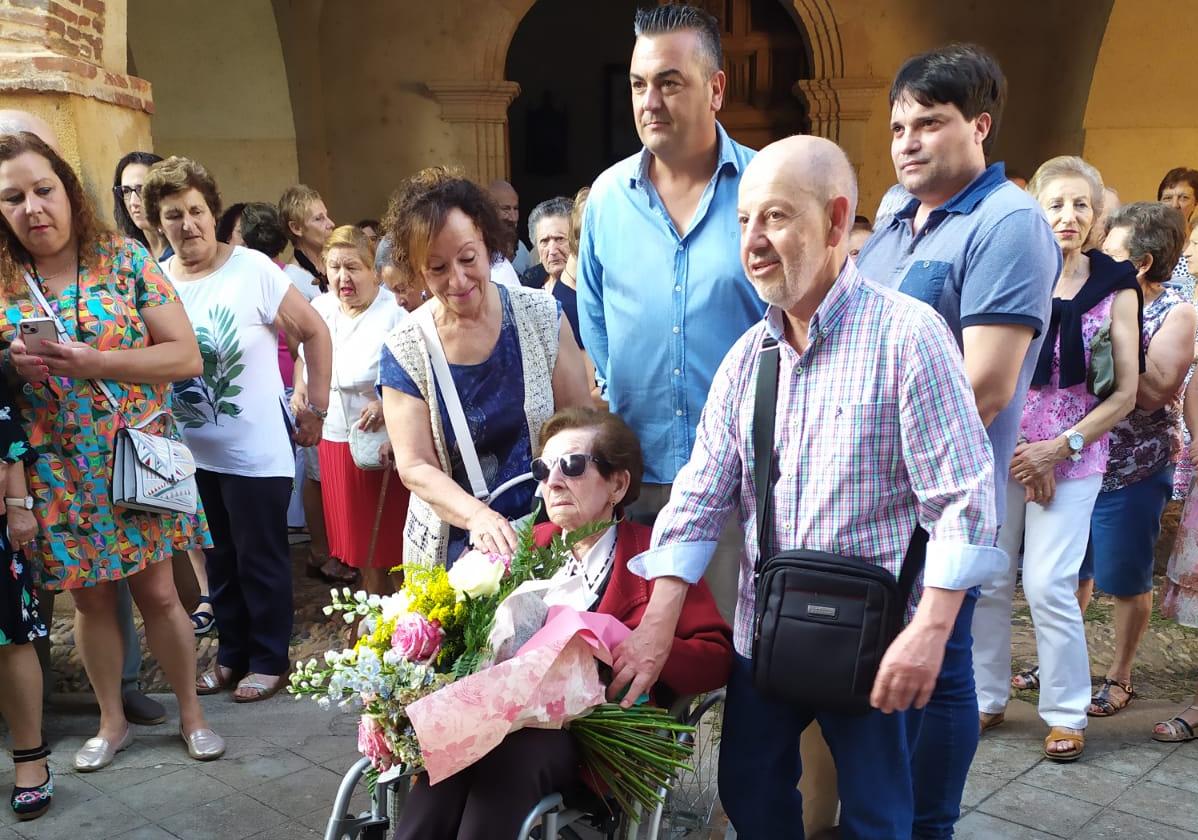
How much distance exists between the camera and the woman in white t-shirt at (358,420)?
15.3 feet

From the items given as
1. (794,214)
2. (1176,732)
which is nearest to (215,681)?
(794,214)

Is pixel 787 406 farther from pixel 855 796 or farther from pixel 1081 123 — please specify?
pixel 1081 123

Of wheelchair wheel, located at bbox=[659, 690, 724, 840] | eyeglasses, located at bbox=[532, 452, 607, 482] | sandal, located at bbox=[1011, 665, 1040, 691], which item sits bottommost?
sandal, located at bbox=[1011, 665, 1040, 691]

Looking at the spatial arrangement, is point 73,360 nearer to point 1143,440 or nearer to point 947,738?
point 947,738

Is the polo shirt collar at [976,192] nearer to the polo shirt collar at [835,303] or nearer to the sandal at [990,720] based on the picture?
the polo shirt collar at [835,303]

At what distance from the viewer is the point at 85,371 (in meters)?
3.51

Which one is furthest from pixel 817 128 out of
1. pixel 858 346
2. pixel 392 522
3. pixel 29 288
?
pixel 858 346

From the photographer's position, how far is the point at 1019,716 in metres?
4.15

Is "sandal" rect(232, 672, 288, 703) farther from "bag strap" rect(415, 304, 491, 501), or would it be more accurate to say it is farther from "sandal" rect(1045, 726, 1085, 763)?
"sandal" rect(1045, 726, 1085, 763)

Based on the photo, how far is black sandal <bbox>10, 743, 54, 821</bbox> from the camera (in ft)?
11.8

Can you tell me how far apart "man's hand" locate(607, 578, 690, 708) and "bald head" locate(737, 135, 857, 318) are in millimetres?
655

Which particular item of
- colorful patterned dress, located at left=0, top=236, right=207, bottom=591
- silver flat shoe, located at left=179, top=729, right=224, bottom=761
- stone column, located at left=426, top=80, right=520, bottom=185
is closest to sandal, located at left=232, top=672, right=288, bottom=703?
silver flat shoe, located at left=179, top=729, right=224, bottom=761

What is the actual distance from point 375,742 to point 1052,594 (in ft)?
8.12

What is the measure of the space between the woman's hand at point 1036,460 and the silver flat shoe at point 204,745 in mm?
2979
